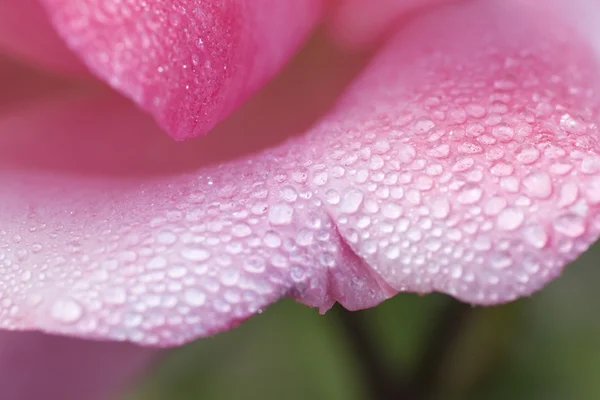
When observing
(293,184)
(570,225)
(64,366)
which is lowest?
(570,225)

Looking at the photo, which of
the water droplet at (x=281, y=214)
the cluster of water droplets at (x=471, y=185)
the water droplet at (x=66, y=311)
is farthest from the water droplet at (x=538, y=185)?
the water droplet at (x=66, y=311)

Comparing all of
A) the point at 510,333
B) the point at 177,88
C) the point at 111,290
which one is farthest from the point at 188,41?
the point at 510,333

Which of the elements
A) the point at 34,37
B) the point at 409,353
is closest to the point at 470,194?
the point at 34,37

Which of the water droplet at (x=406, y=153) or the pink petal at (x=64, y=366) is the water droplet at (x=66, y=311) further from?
the pink petal at (x=64, y=366)

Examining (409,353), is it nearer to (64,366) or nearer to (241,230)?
(64,366)

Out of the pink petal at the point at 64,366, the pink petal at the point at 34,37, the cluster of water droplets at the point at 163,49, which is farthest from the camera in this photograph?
the pink petal at the point at 64,366

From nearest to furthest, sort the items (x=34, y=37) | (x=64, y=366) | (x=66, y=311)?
(x=66, y=311) < (x=34, y=37) < (x=64, y=366)

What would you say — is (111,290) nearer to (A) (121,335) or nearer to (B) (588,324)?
(A) (121,335)
